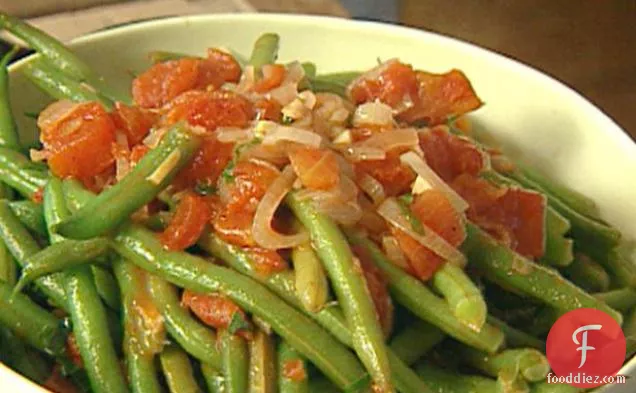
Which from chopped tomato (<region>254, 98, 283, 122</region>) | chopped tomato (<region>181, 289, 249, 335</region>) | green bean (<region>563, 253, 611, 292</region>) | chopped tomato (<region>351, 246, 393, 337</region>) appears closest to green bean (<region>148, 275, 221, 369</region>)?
chopped tomato (<region>181, 289, 249, 335</region>)

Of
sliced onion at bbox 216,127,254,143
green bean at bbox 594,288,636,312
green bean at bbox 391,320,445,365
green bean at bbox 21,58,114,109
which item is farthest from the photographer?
green bean at bbox 21,58,114,109

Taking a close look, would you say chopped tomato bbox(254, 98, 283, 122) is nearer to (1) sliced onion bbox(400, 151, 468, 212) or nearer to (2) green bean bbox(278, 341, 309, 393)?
(1) sliced onion bbox(400, 151, 468, 212)

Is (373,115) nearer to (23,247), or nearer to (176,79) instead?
(176,79)

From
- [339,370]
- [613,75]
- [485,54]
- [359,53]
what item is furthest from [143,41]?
[613,75]

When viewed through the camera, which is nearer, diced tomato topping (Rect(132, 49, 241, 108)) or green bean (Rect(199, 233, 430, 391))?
green bean (Rect(199, 233, 430, 391))

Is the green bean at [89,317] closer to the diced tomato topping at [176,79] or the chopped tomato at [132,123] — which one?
the chopped tomato at [132,123]

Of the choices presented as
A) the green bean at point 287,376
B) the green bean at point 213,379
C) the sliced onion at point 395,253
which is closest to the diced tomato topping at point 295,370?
the green bean at point 287,376
